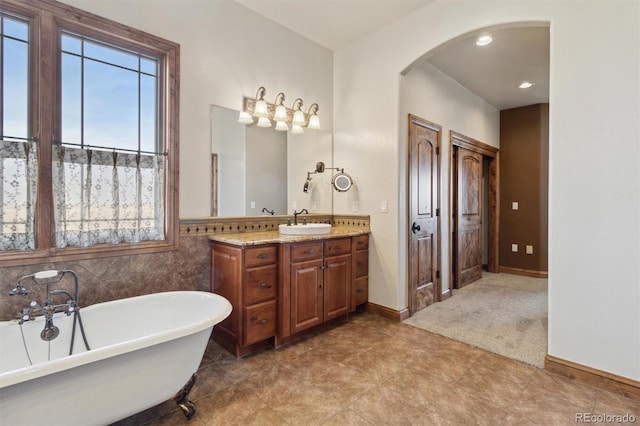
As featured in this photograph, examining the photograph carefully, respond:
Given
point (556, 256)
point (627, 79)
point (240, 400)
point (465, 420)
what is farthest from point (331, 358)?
point (627, 79)

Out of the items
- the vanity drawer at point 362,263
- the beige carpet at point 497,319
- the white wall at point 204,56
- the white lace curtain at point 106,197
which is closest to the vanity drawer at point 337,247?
the vanity drawer at point 362,263

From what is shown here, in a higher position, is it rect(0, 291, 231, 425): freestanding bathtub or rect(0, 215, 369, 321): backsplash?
rect(0, 215, 369, 321): backsplash

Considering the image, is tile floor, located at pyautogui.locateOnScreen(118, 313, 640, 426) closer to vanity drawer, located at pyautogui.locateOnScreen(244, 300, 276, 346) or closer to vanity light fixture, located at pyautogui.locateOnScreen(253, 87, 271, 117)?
vanity drawer, located at pyautogui.locateOnScreen(244, 300, 276, 346)

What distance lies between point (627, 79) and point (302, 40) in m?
2.75

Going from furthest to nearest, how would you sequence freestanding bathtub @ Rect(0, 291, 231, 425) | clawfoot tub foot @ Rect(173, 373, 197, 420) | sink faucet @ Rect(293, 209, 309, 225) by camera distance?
sink faucet @ Rect(293, 209, 309, 225), clawfoot tub foot @ Rect(173, 373, 197, 420), freestanding bathtub @ Rect(0, 291, 231, 425)

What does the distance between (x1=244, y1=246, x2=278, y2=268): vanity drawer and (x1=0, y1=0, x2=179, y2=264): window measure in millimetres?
655

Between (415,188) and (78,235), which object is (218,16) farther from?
(415,188)

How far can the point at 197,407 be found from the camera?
1.82 meters

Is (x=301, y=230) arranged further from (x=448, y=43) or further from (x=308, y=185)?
(x=448, y=43)

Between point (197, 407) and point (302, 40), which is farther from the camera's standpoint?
point (302, 40)

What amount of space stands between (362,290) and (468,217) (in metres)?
2.28

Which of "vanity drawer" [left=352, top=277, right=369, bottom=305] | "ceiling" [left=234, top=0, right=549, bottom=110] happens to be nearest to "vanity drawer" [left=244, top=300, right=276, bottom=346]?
"vanity drawer" [left=352, top=277, right=369, bottom=305]

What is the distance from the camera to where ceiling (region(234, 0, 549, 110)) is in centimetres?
288

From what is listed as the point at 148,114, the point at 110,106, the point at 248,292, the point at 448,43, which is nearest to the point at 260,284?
the point at 248,292
